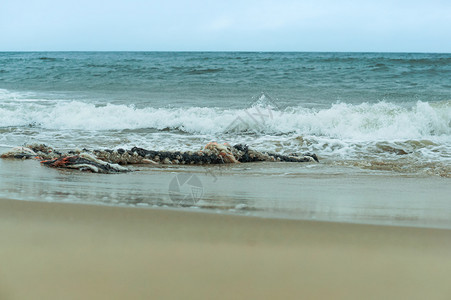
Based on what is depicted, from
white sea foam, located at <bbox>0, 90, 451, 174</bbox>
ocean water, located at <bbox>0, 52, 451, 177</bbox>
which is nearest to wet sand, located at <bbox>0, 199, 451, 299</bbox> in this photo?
ocean water, located at <bbox>0, 52, 451, 177</bbox>

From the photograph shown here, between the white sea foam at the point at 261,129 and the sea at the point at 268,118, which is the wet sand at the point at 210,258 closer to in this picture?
the sea at the point at 268,118

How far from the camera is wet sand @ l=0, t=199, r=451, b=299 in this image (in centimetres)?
188

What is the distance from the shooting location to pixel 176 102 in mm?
11539

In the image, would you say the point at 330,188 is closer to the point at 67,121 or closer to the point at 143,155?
the point at 143,155

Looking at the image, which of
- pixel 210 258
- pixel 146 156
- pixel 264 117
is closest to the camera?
pixel 210 258

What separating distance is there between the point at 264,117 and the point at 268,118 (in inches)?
7.7

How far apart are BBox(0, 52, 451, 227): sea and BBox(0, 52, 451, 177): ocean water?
0.02 metres

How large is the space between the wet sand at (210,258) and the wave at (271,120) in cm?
443

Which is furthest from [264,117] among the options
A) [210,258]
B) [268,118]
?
[210,258]

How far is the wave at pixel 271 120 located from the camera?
7.25 m

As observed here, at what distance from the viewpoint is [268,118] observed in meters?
8.17

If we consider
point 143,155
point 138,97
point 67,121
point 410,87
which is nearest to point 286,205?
point 143,155

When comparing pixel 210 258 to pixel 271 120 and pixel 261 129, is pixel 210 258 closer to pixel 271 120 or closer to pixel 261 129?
pixel 261 129

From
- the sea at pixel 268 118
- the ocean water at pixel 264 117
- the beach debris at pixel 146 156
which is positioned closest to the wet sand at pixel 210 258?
the sea at pixel 268 118
